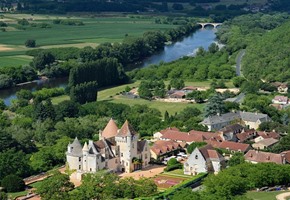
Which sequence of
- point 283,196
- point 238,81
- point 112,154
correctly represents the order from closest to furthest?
1. point 283,196
2. point 112,154
3. point 238,81

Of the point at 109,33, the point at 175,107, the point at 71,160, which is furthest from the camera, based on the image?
the point at 109,33

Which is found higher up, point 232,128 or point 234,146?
point 232,128

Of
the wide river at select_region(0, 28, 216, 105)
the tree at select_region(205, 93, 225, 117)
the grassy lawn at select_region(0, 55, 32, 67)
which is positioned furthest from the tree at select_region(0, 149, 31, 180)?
the grassy lawn at select_region(0, 55, 32, 67)

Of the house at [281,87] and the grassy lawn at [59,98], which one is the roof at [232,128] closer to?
the house at [281,87]

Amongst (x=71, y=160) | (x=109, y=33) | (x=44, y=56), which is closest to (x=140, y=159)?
(x=71, y=160)

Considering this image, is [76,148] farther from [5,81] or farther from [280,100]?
[5,81]

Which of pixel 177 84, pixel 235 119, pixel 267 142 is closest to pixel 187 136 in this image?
pixel 267 142

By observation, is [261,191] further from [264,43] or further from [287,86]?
[264,43]
